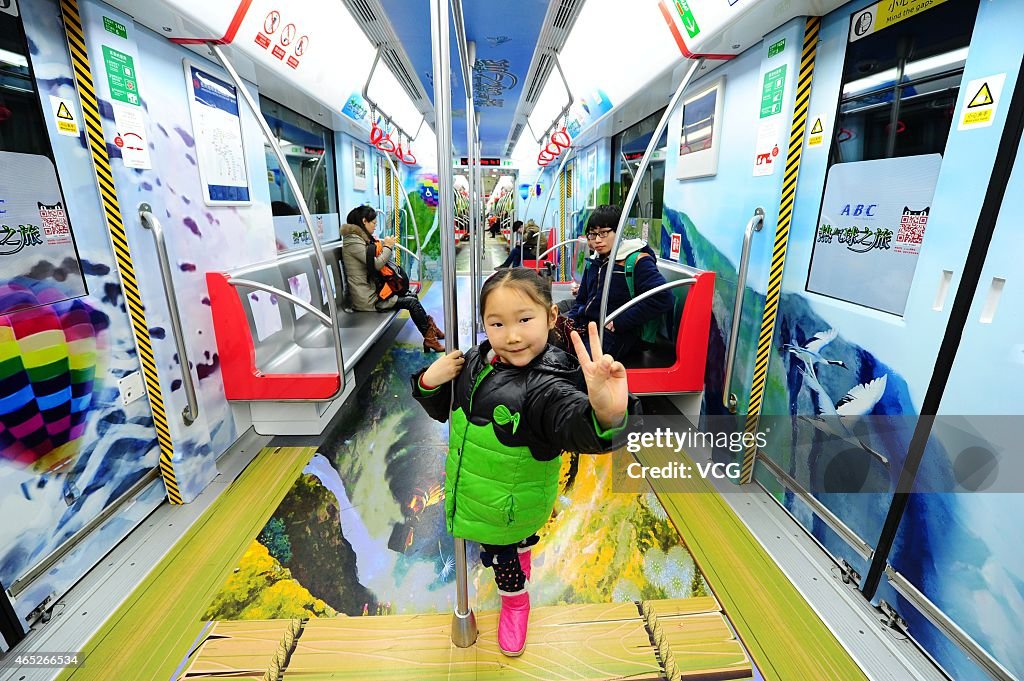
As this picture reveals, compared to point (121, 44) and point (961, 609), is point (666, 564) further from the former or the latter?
point (121, 44)

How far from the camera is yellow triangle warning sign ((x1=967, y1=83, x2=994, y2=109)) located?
62.3 inches

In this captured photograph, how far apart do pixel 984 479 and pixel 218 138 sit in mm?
4003

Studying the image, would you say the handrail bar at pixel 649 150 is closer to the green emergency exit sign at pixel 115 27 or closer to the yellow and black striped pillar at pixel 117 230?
the yellow and black striped pillar at pixel 117 230

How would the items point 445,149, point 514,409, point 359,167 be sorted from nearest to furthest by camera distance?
point 445,149 → point 514,409 → point 359,167

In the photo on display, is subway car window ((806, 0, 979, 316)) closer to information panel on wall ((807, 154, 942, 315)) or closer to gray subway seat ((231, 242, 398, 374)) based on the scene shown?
information panel on wall ((807, 154, 942, 315))

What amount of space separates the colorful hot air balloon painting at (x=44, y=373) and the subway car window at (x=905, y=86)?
3.43m

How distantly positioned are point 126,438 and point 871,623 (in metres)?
3.38

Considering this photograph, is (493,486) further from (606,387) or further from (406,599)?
(406,599)

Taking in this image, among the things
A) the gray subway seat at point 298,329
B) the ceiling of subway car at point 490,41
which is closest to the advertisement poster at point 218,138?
the gray subway seat at point 298,329

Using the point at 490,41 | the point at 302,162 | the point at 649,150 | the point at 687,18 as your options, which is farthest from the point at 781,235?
the point at 302,162

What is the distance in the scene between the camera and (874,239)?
209cm

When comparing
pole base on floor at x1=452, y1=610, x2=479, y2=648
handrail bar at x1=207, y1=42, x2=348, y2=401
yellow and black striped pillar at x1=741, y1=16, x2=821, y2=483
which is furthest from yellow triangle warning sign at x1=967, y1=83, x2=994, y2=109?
handrail bar at x1=207, y1=42, x2=348, y2=401

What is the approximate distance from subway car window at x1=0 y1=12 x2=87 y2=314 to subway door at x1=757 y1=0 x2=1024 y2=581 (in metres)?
3.34

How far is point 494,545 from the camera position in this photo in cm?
169
